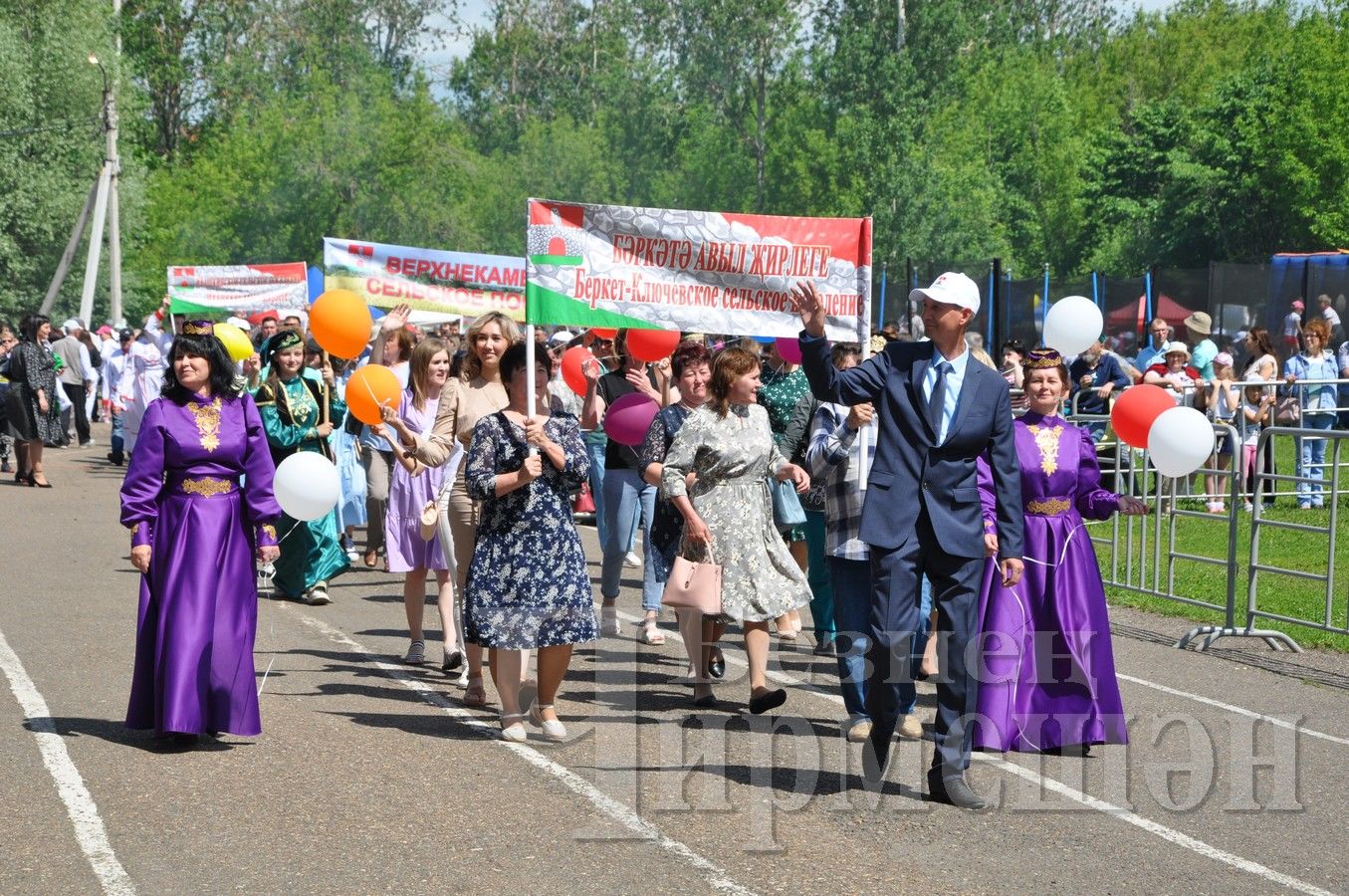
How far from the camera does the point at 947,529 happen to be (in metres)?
6.55

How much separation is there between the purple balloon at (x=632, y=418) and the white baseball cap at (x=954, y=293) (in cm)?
308

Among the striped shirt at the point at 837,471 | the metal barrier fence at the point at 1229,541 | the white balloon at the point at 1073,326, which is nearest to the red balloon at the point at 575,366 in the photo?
the striped shirt at the point at 837,471

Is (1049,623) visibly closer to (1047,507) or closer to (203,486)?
(1047,507)

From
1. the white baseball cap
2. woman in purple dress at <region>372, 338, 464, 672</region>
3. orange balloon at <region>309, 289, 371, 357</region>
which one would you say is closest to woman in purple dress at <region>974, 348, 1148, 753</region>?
the white baseball cap

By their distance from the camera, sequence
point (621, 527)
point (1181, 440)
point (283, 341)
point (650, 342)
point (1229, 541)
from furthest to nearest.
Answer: point (1229, 541)
point (283, 341)
point (621, 527)
point (650, 342)
point (1181, 440)

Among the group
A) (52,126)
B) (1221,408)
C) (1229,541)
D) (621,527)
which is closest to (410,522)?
(621,527)

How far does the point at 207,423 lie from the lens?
7508mm

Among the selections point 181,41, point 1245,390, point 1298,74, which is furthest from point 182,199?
point 1245,390

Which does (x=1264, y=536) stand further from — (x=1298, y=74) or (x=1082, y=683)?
(x=1298, y=74)

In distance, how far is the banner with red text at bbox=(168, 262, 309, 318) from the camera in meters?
25.2

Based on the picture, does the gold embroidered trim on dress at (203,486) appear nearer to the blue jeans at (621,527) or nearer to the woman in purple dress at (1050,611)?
the woman in purple dress at (1050,611)

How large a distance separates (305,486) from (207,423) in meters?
0.60

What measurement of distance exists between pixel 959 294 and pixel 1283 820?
2.36m

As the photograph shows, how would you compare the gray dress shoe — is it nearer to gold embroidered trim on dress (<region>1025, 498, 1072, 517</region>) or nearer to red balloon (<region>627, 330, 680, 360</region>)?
gold embroidered trim on dress (<region>1025, 498, 1072, 517</region>)
